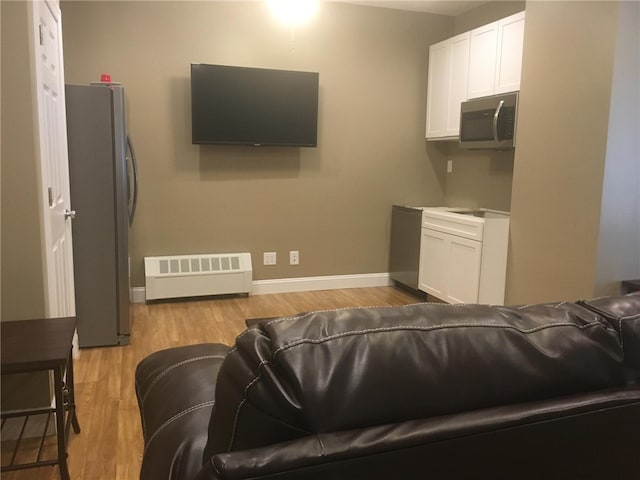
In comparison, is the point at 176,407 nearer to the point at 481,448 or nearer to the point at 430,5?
the point at 481,448

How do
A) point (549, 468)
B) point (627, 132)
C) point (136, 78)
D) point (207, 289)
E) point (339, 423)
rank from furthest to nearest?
1. point (207, 289)
2. point (136, 78)
3. point (627, 132)
4. point (549, 468)
5. point (339, 423)

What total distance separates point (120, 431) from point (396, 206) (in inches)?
132

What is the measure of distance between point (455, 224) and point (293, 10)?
7.60ft

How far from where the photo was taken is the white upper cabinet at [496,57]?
3.76m

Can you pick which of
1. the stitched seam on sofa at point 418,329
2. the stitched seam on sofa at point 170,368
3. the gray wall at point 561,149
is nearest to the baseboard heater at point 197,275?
the gray wall at point 561,149

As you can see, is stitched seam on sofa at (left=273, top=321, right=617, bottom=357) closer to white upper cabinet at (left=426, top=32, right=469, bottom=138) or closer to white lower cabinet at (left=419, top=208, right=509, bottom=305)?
white lower cabinet at (left=419, top=208, right=509, bottom=305)

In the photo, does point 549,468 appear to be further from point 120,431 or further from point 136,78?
point 136,78

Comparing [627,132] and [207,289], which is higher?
[627,132]

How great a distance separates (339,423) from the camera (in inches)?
31.3

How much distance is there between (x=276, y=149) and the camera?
4.67 m

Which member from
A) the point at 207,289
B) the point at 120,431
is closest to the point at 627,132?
the point at 120,431

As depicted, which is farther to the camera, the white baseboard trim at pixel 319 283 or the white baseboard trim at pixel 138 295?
the white baseboard trim at pixel 319 283

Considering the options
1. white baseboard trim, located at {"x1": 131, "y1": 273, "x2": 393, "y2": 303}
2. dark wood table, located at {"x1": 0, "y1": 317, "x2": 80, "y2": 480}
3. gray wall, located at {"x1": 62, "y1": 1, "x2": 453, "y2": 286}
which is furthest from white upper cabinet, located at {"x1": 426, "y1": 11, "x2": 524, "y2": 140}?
dark wood table, located at {"x1": 0, "y1": 317, "x2": 80, "y2": 480}

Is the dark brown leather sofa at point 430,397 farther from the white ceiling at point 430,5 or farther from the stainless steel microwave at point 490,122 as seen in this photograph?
the white ceiling at point 430,5
